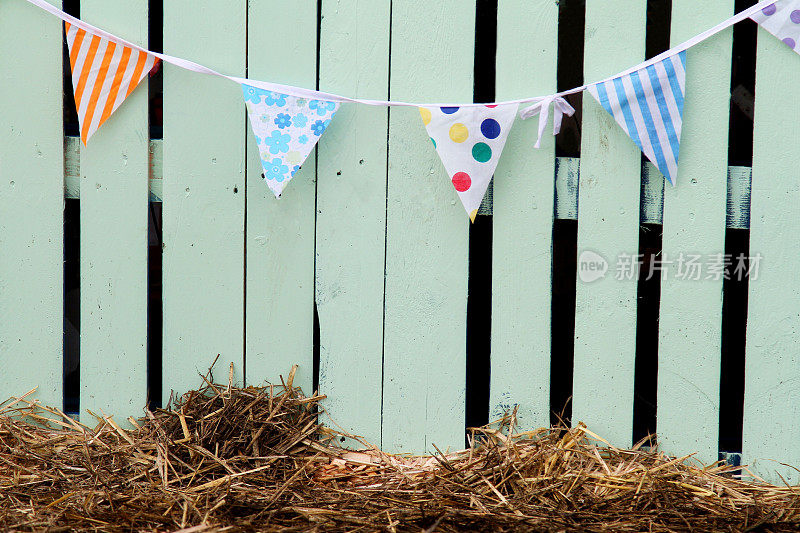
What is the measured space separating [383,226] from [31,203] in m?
1.07

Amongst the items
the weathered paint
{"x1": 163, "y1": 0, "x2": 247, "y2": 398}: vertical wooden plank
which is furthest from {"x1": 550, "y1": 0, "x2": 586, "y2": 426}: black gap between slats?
the weathered paint

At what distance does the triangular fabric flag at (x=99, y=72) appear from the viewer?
2.04m

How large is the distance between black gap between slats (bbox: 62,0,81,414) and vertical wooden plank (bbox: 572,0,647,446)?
5.15 ft

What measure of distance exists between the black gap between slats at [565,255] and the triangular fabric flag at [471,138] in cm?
25

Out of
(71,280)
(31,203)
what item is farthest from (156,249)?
(31,203)

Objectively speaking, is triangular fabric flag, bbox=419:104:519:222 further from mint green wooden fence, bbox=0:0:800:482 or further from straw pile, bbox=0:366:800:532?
straw pile, bbox=0:366:800:532

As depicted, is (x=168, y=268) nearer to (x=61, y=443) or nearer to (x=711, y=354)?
(x=61, y=443)

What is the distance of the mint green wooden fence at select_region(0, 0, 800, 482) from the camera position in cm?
200

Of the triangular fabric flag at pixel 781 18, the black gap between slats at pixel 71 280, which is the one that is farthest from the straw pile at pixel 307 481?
the triangular fabric flag at pixel 781 18

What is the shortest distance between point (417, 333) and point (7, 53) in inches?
58.1

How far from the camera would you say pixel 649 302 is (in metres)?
2.61

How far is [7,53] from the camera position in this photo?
207 centimetres

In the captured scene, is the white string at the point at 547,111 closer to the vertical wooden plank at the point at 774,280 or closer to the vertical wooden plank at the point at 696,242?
the vertical wooden plank at the point at 696,242

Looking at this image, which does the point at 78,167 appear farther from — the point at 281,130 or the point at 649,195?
the point at 649,195
